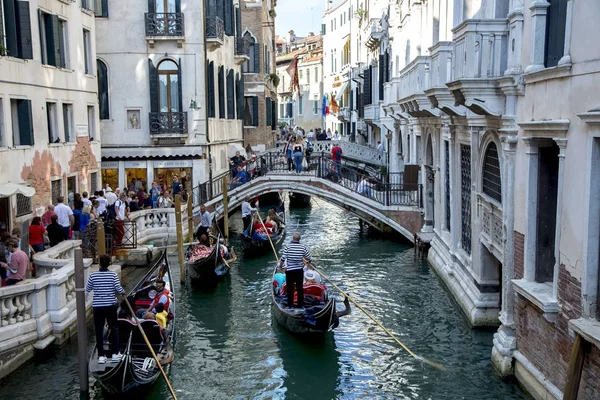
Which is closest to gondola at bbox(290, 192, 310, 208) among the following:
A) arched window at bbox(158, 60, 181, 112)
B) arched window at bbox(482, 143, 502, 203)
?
arched window at bbox(158, 60, 181, 112)

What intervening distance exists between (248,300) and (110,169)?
344 inches

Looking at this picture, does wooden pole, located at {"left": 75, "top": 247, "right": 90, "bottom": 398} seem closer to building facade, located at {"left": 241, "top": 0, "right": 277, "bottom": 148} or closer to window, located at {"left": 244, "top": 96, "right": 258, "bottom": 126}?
building facade, located at {"left": 241, "top": 0, "right": 277, "bottom": 148}

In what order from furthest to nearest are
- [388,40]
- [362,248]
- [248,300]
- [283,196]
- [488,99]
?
[283,196] < [388,40] < [362,248] < [248,300] < [488,99]

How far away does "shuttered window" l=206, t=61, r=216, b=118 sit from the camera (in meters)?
19.8

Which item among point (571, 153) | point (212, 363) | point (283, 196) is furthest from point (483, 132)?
point (283, 196)

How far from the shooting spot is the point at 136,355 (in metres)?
8.66

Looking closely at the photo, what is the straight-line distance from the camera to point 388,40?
22797 mm

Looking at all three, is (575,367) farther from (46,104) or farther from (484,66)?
(46,104)

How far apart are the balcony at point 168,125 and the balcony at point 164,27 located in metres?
1.97

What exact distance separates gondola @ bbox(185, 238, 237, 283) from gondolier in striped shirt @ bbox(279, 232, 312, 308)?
3.81 m

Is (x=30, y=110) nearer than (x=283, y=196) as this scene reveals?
Yes

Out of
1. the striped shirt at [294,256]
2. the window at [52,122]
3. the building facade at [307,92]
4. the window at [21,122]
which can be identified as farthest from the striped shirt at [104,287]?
the building facade at [307,92]

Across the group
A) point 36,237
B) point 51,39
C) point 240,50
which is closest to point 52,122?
point 51,39

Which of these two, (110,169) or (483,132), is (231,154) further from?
(483,132)
